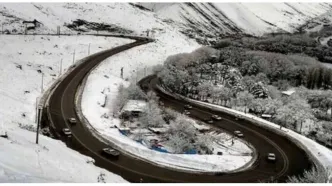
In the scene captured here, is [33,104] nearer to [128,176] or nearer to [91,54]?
[128,176]

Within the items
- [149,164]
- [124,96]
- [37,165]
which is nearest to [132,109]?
[124,96]

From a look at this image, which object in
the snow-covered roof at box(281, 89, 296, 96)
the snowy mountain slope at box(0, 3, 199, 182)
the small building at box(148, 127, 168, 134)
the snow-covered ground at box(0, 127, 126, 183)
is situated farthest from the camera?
the snow-covered roof at box(281, 89, 296, 96)

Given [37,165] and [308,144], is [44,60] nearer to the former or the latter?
[308,144]

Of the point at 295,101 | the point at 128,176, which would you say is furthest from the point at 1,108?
the point at 295,101

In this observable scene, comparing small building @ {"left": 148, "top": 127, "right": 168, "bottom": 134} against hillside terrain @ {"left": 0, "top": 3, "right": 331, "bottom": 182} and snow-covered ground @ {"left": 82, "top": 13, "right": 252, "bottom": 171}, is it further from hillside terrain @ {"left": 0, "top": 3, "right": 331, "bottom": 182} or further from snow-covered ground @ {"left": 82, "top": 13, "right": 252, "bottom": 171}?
hillside terrain @ {"left": 0, "top": 3, "right": 331, "bottom": 182}

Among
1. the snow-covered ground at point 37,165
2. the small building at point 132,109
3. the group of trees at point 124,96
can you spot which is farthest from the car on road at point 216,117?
the snow-covered ground at point 37,165

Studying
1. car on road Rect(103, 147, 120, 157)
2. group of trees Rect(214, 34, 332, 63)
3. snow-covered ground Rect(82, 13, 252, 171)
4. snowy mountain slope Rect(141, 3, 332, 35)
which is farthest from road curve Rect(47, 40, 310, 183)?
snowy mountain slope Rect(141, 3, 332, 35)
